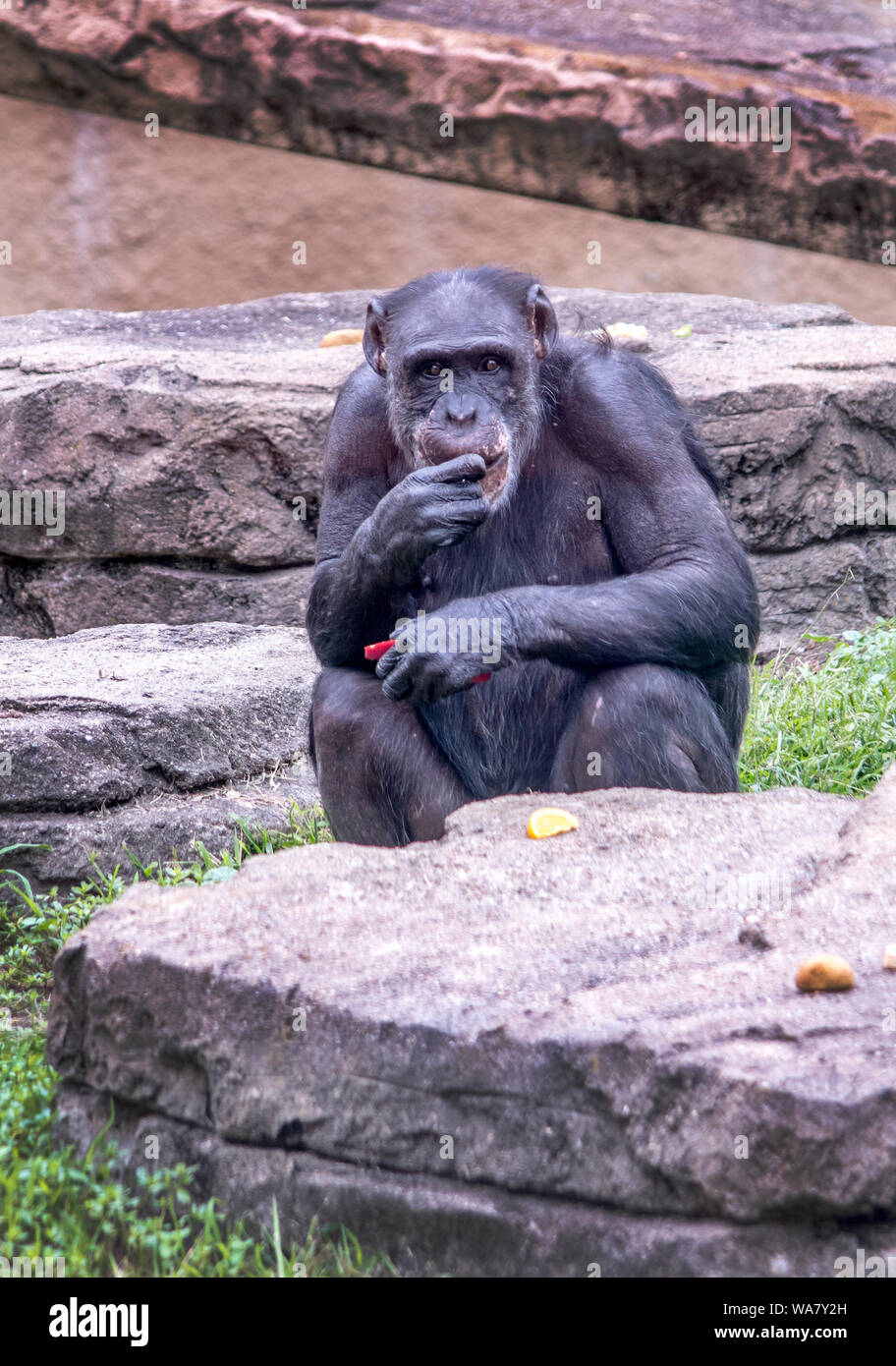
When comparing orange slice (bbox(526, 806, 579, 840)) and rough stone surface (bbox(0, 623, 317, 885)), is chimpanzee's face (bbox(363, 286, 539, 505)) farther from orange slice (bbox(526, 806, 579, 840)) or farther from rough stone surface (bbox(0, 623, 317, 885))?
rough stone surface (bbox(0, 623, 317, 885))

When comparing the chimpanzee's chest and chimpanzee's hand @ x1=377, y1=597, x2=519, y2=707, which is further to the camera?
the chimpanzee's chest

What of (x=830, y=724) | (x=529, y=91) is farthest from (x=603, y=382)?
(x=529, y=91)

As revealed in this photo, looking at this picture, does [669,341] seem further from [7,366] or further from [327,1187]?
[327,1187]

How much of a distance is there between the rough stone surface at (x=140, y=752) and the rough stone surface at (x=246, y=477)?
1043mm

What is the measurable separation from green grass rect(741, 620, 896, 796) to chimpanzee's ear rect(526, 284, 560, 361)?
1587mm

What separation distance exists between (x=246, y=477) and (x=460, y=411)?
2812mm

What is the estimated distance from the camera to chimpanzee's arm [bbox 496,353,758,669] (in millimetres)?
4207

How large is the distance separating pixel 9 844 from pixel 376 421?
1667 mm

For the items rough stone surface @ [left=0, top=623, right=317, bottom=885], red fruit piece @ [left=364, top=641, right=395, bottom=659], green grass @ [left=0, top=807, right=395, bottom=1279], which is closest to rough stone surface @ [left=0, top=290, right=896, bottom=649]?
rough stone surface @ [left=0, top=623, right=317, bottom=885]

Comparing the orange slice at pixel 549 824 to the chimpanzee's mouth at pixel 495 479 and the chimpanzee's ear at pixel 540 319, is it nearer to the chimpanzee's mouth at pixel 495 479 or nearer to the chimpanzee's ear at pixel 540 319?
the chimpanzee's mouth at pixel 495 479

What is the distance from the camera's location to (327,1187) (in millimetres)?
2871

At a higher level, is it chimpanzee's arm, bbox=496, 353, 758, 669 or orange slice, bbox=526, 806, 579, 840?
chimpanzee's arm, bbox=496, 353, 758, 669

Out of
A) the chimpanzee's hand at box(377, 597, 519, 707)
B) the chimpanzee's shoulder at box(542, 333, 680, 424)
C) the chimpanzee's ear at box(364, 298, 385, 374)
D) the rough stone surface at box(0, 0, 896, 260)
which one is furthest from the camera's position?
the rough stone surface at box(0, 0, 896, 260)

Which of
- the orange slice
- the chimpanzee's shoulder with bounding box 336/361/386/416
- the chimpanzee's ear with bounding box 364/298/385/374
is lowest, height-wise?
the orange slice
